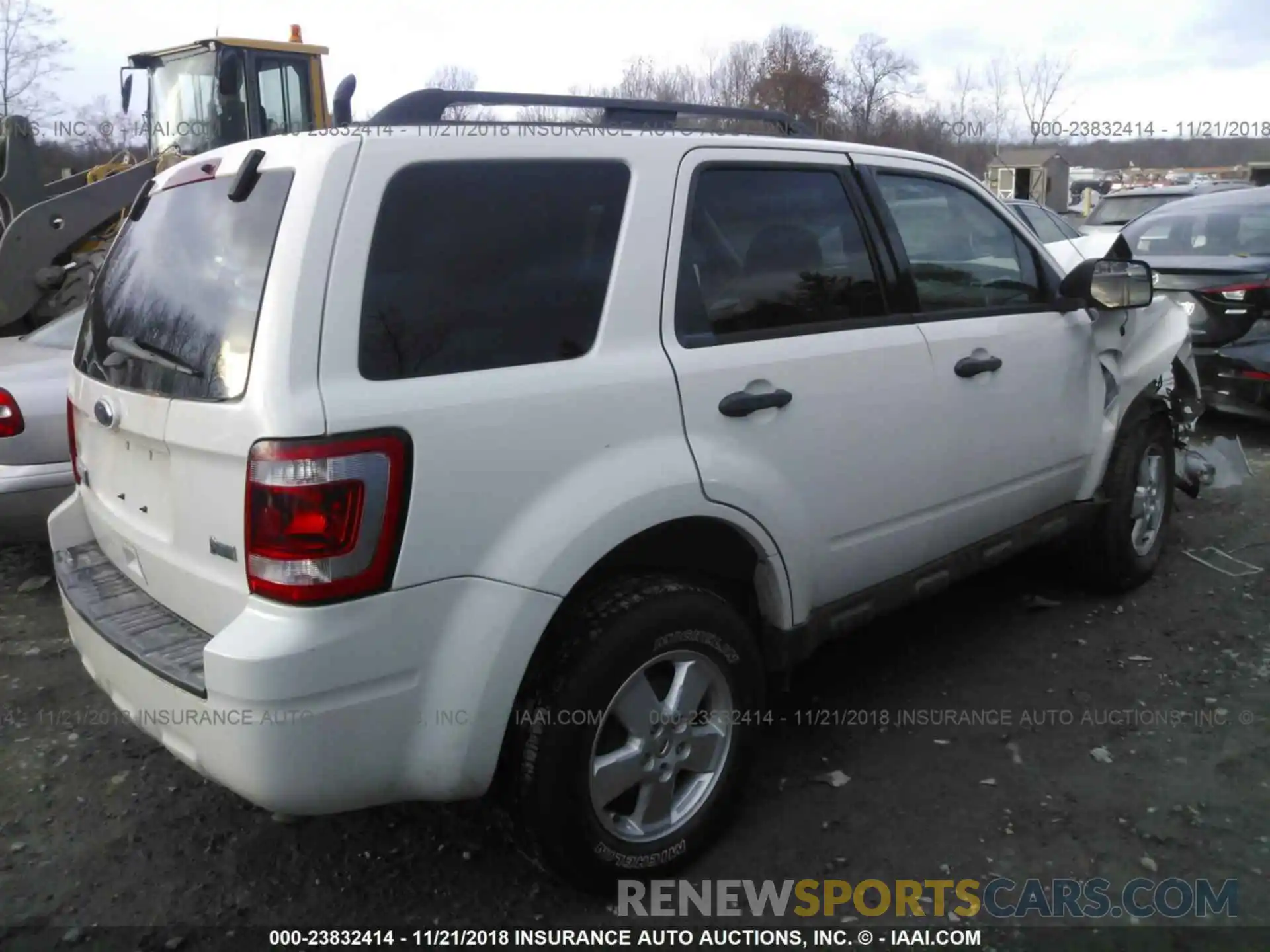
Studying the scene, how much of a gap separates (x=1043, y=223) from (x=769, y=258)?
8.83 metres

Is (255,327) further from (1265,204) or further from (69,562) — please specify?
(1265,204)

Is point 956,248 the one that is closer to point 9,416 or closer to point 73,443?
point 73,443

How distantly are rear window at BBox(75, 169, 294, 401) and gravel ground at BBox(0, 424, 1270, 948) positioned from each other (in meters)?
1.36

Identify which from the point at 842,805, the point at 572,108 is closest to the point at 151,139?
the point at 572,108

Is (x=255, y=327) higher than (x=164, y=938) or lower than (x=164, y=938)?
higher

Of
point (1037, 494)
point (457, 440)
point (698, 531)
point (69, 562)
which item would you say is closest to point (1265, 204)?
point (1037, 494)

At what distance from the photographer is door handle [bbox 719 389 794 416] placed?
2.71m

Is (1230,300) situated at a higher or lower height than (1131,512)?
higher

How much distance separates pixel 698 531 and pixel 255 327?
48.8 inches

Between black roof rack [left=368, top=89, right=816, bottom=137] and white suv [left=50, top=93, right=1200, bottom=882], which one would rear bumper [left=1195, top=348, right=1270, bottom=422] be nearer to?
white suv [left=50, top=93, right=1200, bottom=882]

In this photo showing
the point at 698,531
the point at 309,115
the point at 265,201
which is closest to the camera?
the point at 265,201

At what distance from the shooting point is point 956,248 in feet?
12.0

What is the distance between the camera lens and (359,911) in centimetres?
268

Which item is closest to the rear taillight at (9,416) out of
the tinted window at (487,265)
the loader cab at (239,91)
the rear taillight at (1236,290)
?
the tinted window at (487,265)
